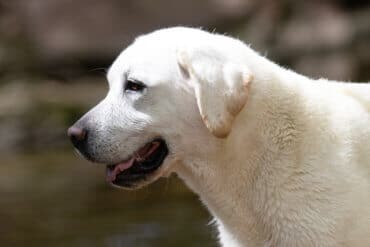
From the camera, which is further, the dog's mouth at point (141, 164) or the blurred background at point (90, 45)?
the blurred background at point (90, 45)

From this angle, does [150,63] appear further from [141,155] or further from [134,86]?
[141,155]

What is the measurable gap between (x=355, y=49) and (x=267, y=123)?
1045 cm

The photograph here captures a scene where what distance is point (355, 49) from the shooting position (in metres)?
14.9

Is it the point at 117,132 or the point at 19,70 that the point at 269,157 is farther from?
the point at 19,70

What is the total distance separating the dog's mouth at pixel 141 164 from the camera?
481 cm

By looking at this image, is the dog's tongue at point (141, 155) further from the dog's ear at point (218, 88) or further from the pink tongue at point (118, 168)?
the dog's ear at point (218, 88)

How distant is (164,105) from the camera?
4742mm

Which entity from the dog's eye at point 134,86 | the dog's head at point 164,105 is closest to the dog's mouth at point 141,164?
the dog's head at point 164,105


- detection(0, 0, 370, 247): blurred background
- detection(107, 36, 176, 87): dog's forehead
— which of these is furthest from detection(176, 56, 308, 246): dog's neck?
detection(0, 0, 370, 247): blurred background

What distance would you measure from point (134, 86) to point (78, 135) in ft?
1.21

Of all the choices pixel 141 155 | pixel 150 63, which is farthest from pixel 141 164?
pixel 150 63

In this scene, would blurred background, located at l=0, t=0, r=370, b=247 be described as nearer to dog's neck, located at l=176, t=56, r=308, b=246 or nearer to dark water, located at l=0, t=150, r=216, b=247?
dark water, located at l=0, t=150, r=216, b=247

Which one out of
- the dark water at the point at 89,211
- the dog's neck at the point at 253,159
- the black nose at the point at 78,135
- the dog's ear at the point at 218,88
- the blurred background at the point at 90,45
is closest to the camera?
the dog's ear at the point at 218,88

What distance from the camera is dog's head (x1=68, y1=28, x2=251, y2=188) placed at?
4.58 m
